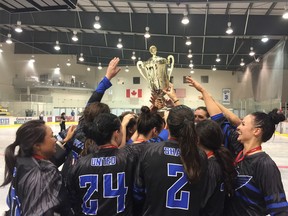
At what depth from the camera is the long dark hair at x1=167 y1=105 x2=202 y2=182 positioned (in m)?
1.87

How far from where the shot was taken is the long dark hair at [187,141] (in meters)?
1.87

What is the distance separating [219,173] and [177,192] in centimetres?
35

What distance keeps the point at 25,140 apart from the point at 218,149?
134 centimetres

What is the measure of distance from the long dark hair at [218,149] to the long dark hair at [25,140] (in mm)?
1121

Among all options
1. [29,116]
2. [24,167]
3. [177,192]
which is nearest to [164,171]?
[177,192]

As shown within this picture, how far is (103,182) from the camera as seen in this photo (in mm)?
1964

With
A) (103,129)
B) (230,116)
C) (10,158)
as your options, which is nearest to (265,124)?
(230,116)

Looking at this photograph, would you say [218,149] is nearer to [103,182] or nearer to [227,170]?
[227,170]

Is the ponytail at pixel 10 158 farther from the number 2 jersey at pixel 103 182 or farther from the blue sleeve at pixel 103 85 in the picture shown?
the blue sleeve at pixel 103 85

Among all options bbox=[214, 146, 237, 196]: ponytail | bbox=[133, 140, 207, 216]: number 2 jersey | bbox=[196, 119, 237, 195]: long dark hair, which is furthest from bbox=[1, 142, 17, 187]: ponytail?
bbox=[214, 146, 237, 196]: ponytail

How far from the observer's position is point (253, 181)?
2.02 meters

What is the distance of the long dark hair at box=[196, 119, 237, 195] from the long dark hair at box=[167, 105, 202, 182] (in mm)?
211

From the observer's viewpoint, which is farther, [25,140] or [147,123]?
[147,123]

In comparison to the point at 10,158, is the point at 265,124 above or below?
above
